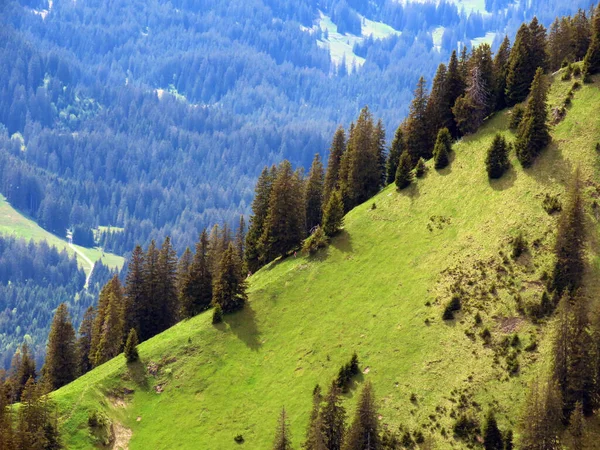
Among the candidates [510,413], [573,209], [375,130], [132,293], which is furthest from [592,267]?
[132,293]

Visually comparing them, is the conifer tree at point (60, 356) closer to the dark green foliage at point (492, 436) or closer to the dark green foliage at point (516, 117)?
the dark green foliage at point (492, 436)

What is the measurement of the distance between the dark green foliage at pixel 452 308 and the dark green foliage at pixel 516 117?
35486 mm

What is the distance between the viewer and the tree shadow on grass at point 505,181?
109438 mm

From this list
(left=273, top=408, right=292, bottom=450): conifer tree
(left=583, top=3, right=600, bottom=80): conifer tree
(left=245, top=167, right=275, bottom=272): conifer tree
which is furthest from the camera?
(left=245, top=167, right=275, bottom=272): conifer tree

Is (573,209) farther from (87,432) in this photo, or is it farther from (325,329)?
(87,432)

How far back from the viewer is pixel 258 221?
134m

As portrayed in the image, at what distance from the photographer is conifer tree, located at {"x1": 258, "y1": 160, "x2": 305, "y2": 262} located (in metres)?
126

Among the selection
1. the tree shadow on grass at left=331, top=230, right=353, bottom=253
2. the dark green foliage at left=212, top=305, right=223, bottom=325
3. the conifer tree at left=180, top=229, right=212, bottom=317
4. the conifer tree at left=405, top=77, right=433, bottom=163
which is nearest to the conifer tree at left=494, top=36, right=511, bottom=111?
the conifer tree at left=405, top=77, right=433, bottom=163

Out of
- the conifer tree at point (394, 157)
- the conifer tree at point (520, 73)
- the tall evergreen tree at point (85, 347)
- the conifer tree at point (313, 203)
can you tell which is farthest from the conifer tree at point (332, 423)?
the conifer tree at point (520, 73)

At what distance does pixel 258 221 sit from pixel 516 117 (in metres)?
47.0

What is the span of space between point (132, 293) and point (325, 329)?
4054 centimetres

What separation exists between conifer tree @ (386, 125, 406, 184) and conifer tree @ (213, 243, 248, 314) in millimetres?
34930

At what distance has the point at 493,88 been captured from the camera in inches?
4990

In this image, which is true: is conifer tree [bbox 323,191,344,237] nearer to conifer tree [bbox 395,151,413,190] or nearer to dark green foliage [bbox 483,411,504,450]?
conifer tree [bbox 395,151,413,190]
